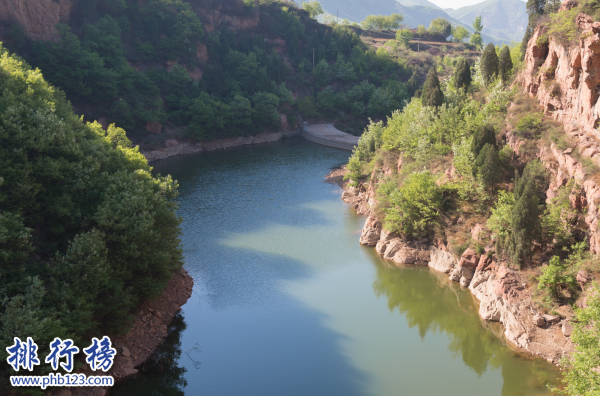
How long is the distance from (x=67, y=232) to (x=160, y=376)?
30.8 ft

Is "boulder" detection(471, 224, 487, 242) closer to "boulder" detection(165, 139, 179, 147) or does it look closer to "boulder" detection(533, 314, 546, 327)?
"boulder" detection(533, 314, 546, 327)

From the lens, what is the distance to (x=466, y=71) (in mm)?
49719

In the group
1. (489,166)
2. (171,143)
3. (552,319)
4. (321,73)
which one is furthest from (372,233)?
(321,73)

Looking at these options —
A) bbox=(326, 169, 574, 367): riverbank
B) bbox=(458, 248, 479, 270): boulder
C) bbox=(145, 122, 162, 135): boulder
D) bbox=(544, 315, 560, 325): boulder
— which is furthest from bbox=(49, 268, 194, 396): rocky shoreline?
bbox=(145, 122, 162, 135): boulder

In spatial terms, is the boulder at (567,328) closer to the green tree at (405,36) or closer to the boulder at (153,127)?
the boulder at (153,127)

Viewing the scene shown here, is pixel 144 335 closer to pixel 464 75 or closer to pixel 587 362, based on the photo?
pixel 587 362

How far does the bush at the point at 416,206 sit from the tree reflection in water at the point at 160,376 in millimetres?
20187

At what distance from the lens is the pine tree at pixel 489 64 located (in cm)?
4497

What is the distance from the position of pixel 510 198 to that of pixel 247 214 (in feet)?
88.6

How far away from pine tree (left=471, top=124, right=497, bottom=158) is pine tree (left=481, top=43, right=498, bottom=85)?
11950 millimetres

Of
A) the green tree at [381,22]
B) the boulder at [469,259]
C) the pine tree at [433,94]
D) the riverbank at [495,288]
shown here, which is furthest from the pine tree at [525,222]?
the green tree at [381,22]

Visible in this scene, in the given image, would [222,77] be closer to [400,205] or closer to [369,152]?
[369,152]

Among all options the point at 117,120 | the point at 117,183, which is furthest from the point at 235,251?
the point at 117,120

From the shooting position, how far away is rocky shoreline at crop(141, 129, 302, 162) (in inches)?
3140
